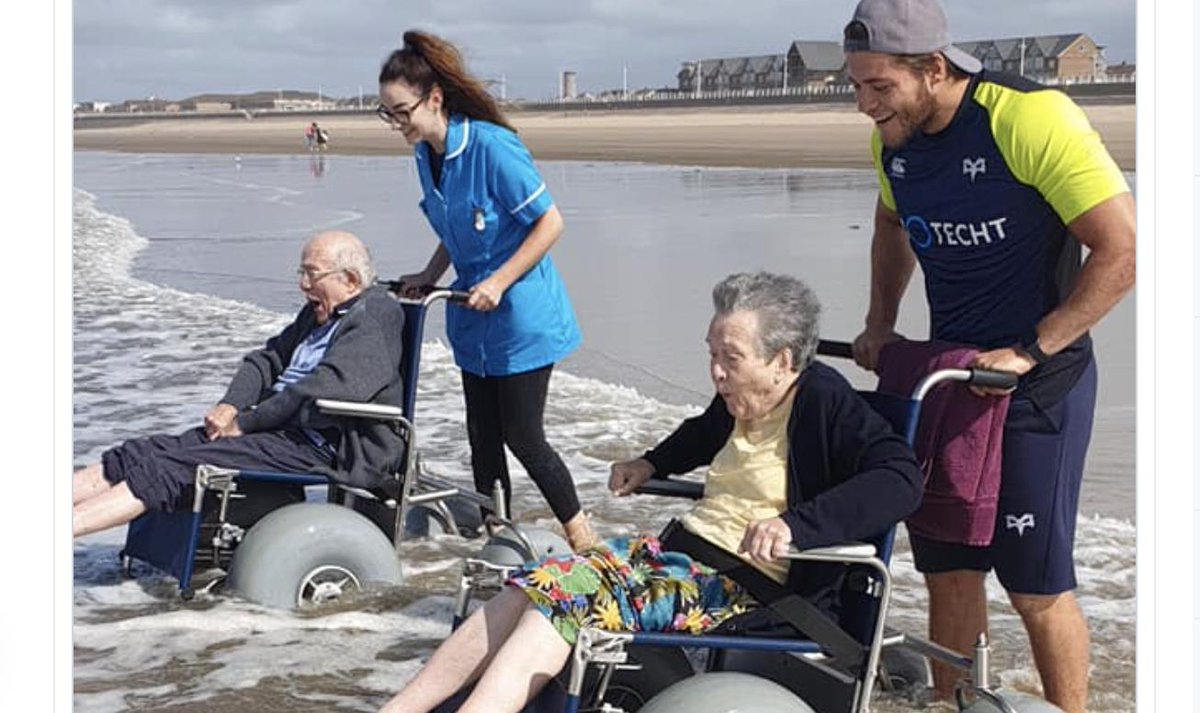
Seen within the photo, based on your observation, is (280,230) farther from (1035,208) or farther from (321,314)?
(1035,208)

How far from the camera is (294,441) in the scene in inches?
197

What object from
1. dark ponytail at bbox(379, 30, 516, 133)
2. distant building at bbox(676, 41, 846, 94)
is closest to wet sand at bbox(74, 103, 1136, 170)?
distant building at bbox(676, 41, 846, 94)

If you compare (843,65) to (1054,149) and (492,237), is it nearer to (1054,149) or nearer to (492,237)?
(1054,149)

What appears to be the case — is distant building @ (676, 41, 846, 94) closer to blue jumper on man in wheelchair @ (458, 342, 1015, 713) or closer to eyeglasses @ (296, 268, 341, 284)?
eyeglasses @ (296, 268, 341, 284)

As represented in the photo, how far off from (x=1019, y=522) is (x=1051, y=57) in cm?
460

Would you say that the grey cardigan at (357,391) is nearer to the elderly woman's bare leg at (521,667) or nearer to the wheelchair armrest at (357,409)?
the wheelchair armrest at (357,409)

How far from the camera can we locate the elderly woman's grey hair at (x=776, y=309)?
10.9 feet

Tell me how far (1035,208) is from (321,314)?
243 centimetres

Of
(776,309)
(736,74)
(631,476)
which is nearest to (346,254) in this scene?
(631,476)

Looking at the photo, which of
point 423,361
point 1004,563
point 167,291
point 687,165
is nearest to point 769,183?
point 687,165

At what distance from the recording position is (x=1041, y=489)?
3.51 m

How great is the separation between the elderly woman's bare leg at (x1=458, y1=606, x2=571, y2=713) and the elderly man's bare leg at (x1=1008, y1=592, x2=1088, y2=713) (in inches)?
41.1

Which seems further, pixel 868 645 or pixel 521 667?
pixel 868 645

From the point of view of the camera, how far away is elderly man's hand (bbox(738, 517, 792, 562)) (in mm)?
3131
